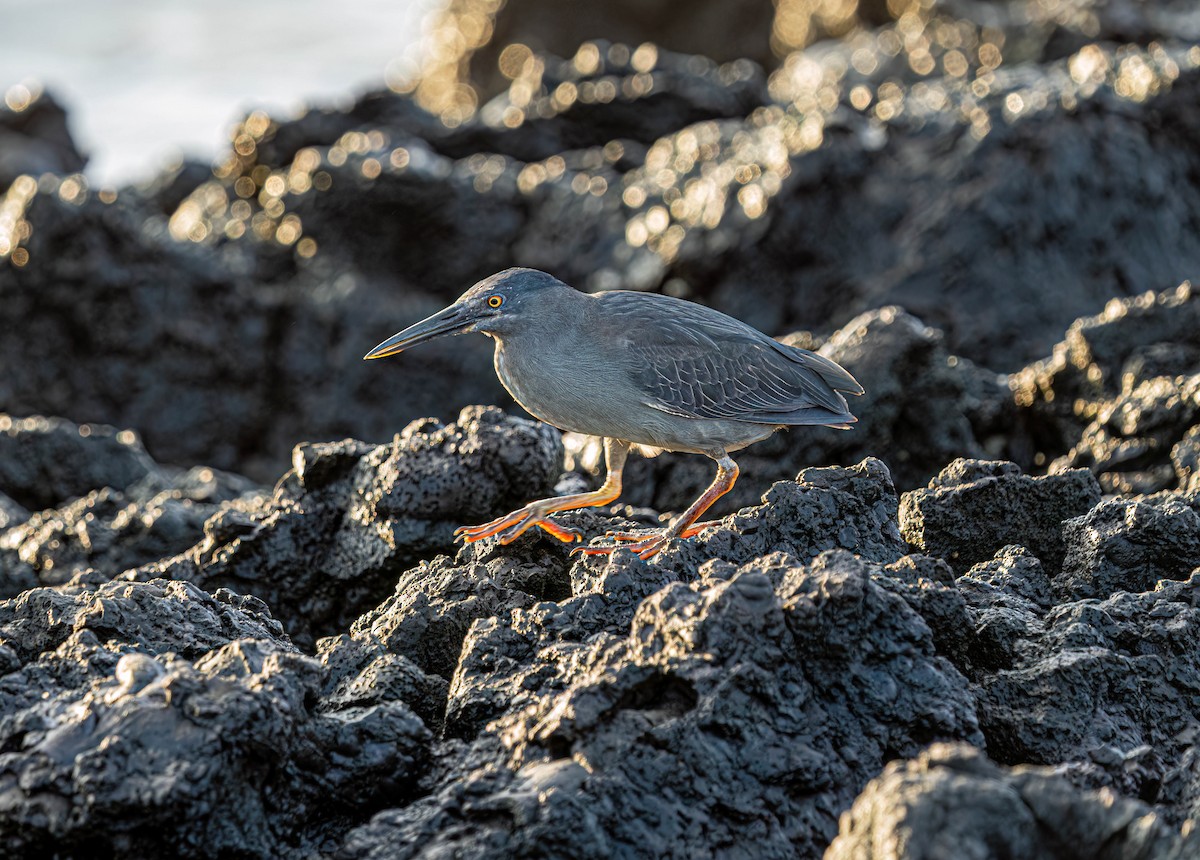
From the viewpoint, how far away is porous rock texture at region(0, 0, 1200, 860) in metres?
3.31

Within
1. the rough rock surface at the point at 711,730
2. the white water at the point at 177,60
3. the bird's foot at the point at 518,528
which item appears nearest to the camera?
the rough rock surface at the point at 711,730

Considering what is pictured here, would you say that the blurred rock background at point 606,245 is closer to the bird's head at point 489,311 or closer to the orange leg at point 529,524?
the bird's head at point 489,311

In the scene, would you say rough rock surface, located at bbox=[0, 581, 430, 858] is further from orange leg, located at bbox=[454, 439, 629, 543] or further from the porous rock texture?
orange leg, located at bbox=[454, 439, 629, 543]

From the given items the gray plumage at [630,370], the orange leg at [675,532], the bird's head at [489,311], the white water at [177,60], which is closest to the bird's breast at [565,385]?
the gray plumage at [630,370]

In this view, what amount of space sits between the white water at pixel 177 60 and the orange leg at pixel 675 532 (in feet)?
55.7

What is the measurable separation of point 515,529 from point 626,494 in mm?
1983

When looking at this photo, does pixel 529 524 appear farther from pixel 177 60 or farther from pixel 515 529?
pixel 177 60

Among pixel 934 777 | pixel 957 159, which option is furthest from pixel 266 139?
pixel 934 777

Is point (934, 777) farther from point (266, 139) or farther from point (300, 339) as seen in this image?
point (266, 139)

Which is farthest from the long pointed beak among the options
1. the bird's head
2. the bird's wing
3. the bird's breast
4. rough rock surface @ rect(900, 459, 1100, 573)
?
rough rock surface @ rect(900, 459, 1100, 573)

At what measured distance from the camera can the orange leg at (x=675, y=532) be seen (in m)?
4.62

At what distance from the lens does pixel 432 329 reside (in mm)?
5375

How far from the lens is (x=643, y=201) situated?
9.92 metres

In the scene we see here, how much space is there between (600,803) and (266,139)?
9516mm
